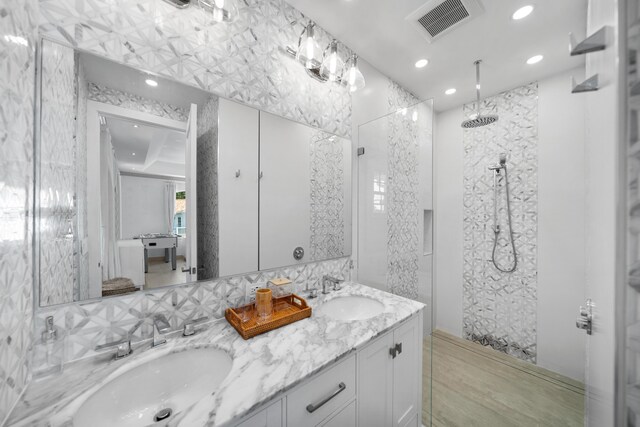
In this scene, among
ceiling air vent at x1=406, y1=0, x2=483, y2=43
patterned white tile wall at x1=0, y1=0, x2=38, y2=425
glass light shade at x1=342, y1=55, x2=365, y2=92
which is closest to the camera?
patterned white tile wall at x1=0, y1=0, x2=38, y2=425

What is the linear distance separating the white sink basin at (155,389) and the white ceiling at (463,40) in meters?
2.00

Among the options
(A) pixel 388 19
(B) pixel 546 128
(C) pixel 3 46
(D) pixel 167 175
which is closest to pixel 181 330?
(D) pixel 167 175

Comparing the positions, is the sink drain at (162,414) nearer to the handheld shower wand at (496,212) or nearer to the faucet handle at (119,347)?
the faucet handle at (119,347)

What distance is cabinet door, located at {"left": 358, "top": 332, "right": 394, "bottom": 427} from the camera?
3.26 feet

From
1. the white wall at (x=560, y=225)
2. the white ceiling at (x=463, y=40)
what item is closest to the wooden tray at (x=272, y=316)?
the white ceiling at (x=463, y=40)

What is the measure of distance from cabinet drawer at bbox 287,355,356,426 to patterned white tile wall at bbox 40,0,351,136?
4.48 ft

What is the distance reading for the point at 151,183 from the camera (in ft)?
3.40

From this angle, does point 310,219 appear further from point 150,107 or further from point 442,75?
point 442,75

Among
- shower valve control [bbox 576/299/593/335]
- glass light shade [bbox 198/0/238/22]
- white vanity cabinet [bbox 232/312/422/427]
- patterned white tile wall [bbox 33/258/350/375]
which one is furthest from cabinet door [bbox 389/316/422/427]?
glass light shade [bbox 198/0/238/22]

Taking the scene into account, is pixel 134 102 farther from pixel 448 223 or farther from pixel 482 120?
pixel 448 223

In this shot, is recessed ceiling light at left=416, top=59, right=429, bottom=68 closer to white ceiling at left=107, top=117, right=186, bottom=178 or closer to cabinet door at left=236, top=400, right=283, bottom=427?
white ceiling at left=107, top=117, right=186, bottom=178

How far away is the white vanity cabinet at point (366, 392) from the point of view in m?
0.74

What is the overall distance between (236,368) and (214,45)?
1.45 meters

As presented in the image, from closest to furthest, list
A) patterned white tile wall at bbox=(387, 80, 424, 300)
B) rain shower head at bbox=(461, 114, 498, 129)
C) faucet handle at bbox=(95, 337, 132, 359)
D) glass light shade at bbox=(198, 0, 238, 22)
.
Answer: faucet handle at bbox=(95, 337, 132, 359) < glass light shade at bbox=(198, 0, 238, 22) < rain shower head at bbox=(461, 114, 498, 129) < patterned white tile wall at bbox=(387, 80, 424, 300)
